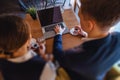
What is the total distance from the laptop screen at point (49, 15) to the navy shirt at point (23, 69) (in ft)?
1.87

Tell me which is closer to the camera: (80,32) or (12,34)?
(12,34)

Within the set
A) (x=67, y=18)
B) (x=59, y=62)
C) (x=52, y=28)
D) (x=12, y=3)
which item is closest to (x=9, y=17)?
(x=59, y=62)

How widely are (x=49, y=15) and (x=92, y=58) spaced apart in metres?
0.66

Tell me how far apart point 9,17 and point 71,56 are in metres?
0.39

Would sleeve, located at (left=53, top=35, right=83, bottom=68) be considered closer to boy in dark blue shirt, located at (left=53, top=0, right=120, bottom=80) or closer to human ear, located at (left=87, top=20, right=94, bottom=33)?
boy in dark blue shirt, located at (left=53, top=0, right=120, bottom=80)

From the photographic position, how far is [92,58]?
1009mm

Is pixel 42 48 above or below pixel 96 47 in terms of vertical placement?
below

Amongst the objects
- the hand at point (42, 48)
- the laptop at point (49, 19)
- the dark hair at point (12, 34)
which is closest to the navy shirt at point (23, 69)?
the dark hair at point (12, 34)

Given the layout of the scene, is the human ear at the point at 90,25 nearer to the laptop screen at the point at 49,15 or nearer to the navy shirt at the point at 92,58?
the navy shirt at the point at 92,58

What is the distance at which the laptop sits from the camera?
1521mm

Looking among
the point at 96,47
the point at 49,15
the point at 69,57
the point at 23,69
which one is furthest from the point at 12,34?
the point at 49,15

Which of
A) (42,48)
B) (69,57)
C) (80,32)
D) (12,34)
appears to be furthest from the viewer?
(80,32)

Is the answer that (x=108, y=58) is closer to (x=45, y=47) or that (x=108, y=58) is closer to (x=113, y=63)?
(x=113, y=63)

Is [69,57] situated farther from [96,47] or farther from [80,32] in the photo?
[80,32]
